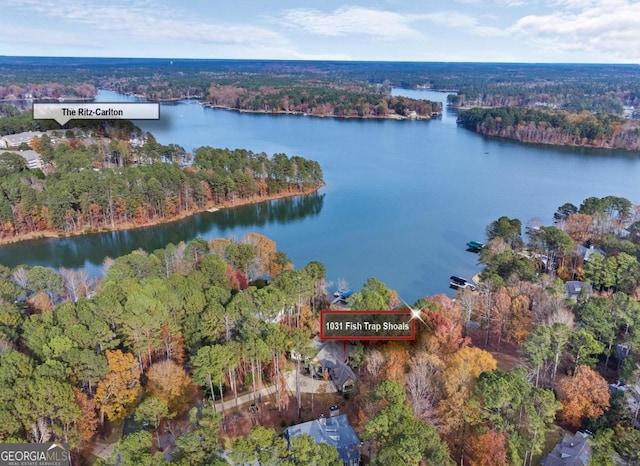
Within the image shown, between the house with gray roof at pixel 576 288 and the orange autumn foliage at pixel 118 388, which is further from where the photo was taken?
the house with gray roof at pixel 576 288

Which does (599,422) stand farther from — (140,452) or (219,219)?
(219,219)

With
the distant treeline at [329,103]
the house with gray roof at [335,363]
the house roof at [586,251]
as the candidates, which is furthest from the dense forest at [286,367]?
the distant treeline at [329,103]

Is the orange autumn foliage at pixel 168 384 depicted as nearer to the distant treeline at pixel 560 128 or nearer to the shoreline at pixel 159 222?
the shoreline at pixel 159 222

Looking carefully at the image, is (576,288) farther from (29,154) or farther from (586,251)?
(29,154)

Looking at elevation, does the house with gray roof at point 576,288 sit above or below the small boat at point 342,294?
above

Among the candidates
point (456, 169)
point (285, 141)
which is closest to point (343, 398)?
point (456, 169)

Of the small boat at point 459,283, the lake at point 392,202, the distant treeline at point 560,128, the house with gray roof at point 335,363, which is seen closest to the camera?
the house with gray roof at point 335,363

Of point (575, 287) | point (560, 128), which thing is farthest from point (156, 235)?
point (560, 128)

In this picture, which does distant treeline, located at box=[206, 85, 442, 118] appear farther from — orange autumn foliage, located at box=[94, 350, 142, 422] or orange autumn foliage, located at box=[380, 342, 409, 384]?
orange autumn foliage, located at box=[94, 350, 142, 422]
